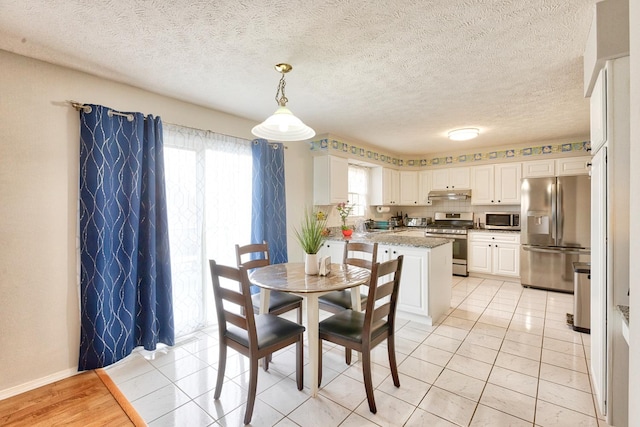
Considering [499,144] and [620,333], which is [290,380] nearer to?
[620,333]

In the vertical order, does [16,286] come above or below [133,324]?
above

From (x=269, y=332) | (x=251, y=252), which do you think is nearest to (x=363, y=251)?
(x=251, y=252)

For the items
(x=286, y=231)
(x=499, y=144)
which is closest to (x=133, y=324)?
(x=286, y=231)

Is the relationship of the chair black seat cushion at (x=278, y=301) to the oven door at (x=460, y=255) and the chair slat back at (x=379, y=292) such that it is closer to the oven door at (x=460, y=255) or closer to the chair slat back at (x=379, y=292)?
the chair slat back at (x=379, y=292)

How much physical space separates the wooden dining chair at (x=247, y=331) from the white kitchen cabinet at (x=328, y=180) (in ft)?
7.82

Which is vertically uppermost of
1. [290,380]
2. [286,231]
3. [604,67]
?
[604,67]

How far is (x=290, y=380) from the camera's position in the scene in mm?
2314

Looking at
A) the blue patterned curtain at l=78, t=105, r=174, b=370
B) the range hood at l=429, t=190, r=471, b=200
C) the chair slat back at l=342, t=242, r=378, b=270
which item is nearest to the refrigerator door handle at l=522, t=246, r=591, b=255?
the range hood at l=429, t=190, r=471, b=200

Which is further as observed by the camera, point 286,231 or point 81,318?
point 286,231

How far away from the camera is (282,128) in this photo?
7.30 feet

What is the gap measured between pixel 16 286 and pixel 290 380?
210cm

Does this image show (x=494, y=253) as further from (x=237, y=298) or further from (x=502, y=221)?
(x=237, y=298)

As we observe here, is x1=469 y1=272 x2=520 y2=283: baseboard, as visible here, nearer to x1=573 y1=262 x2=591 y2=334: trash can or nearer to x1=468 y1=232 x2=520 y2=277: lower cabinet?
x1=468 y1=232 x2=520 y2=277: lower cabinet

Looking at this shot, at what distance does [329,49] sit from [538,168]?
4.52m
